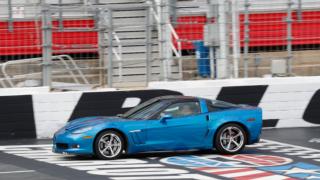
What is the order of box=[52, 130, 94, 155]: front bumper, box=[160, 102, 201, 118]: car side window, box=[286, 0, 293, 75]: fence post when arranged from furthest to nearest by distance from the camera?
box=[286, 0, 293, 75]: fence post
box=[160, 102, 201, 118]: car side window
box=[52, 130, 94, 155]: front bumper

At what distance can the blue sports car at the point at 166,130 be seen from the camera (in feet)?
42.6

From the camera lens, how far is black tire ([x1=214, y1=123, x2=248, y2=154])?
13.5 m

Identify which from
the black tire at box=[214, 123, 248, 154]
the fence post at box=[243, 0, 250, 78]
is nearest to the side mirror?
the black tire at box=[214, 123, 248, 154]

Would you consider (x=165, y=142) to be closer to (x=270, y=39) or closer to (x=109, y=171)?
(x=109, y=171)

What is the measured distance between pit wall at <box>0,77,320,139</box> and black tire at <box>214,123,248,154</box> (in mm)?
3585

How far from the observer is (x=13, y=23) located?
58.2ft

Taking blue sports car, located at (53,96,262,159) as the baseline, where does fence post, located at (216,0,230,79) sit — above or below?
above

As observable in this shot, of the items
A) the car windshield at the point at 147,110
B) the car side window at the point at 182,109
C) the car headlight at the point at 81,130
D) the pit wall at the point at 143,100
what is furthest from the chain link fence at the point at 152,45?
the car headlight at the point at 81,130

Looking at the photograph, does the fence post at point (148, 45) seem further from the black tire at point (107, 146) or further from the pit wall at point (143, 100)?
the black tire at point (107, 146)

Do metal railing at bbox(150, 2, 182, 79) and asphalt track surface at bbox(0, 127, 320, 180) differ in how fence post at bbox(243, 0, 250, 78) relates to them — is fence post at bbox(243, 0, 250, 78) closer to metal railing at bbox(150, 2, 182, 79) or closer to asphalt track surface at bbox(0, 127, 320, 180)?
metal railing at bbox(150, 2, 182, 79)

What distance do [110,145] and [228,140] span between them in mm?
2163

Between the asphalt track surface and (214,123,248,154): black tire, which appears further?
(214,123,248,154): black tire

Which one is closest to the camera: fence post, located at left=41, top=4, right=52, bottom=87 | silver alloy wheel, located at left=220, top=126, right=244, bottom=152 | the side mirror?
the side mirror

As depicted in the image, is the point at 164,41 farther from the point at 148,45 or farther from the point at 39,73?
the point at 39,73
